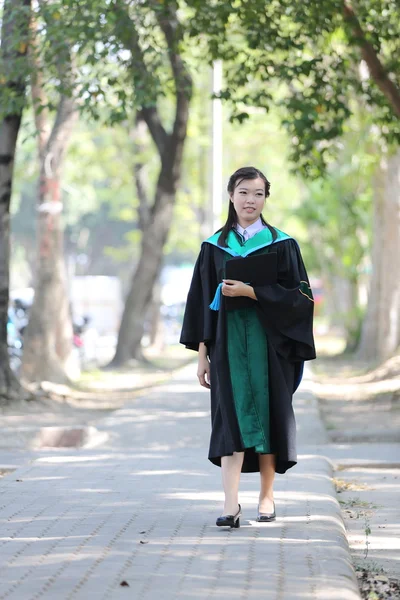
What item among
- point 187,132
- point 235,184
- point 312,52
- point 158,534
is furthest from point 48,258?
point 158,534

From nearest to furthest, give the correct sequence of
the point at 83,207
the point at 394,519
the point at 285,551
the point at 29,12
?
the point at 285,551 < the point at 394,519 < the point at 29,12 < the point at 83,207

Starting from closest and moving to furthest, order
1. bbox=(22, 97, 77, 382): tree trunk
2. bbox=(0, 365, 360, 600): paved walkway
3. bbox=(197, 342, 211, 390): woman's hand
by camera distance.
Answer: bbox=(0, 365, 360, 600): paved walkway < bbox=(197, 342, 211, 390): woman's hand < bbox=(22, 97, 77, 382): tree trunk

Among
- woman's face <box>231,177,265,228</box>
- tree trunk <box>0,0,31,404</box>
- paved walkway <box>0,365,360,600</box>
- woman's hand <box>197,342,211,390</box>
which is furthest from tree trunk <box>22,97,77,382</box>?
woman's face <box>231,177,265,228</box>

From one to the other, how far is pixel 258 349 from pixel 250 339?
7 centimetres

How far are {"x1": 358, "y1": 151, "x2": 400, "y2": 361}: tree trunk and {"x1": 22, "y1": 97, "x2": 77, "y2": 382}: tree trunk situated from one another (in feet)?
21.9

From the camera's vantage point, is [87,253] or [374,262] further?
[87,253]

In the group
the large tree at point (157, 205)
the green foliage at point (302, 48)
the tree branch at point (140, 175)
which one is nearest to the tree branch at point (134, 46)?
the green foliage at point (302, 48)

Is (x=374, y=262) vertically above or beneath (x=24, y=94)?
beneath

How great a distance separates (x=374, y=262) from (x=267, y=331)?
2063 cm

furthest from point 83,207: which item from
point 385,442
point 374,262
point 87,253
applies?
point 385,442

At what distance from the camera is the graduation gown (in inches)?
274

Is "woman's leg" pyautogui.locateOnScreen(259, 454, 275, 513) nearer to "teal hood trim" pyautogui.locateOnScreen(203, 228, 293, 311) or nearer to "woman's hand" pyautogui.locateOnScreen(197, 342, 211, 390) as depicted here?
"woman's hand" pyautogui.locateOnScreen(197, 342, 211, 390)

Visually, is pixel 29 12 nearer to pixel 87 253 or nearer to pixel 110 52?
pixel 110 52

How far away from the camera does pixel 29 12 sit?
47.5 ft
